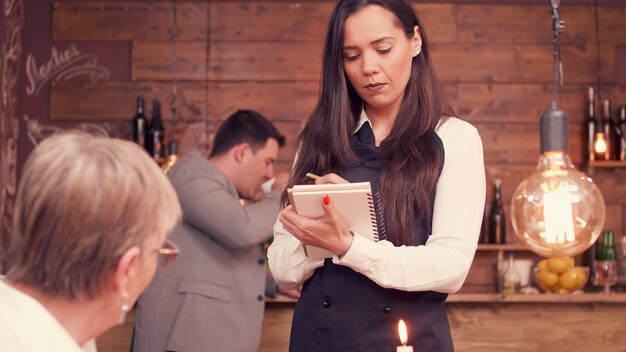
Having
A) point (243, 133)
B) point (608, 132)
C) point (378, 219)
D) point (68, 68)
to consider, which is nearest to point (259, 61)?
point (68, 68)

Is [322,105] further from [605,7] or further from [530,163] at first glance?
[605,7]

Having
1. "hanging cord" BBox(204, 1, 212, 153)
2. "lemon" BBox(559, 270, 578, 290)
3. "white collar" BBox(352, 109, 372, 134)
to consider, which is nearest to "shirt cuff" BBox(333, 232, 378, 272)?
"white collar" BBox(352, 109, 372, 134)

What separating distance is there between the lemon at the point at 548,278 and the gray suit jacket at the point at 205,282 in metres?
1.60

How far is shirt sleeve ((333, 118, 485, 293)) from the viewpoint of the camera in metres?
1.80

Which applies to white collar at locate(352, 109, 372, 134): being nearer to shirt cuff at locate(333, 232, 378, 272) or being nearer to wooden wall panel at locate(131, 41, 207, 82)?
shirt cuff at locate(333, 232, 378, 272)

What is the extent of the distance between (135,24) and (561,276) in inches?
114

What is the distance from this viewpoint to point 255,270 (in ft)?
11.3

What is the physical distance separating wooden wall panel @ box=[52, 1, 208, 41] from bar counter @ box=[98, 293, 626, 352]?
6.80ft

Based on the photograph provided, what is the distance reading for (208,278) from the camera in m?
3.29

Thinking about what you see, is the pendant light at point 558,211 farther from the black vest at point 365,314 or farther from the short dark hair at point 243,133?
the short dark hair at point 243,133

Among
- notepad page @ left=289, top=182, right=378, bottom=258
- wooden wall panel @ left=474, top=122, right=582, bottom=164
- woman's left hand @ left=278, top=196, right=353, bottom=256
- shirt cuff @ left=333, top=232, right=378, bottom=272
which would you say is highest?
notepad page @ left=289, top=182, right=378, bottom=258

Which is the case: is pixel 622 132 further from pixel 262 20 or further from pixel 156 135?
pixel 156 135

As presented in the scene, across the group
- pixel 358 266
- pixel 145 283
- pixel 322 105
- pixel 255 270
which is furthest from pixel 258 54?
pixel 145 283

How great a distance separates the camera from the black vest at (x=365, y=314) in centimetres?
189
